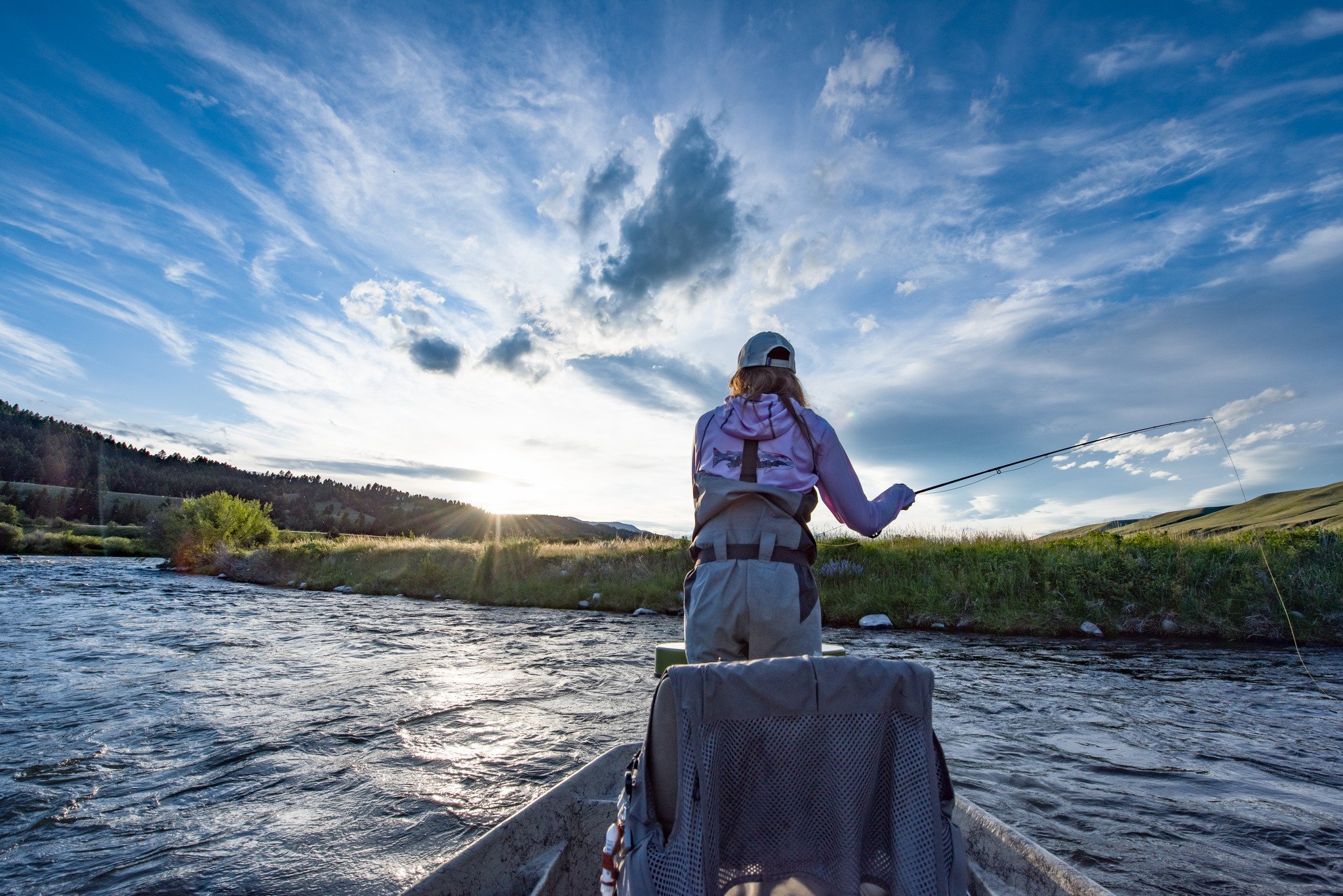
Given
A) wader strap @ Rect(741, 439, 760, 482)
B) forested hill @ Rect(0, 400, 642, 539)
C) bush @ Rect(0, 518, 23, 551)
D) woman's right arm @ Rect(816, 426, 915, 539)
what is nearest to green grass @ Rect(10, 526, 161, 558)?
bush @ Rect(0, 518, 23, 551)

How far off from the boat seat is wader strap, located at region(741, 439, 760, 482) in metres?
1.37

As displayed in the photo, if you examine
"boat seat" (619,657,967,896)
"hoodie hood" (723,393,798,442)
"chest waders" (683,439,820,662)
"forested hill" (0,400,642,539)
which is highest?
"forested hill" (0,400,642,539)

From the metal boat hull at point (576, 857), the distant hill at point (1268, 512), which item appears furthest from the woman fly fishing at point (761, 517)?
the distant hill at point (1268, 512)

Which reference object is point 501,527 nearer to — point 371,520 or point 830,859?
point 830,859

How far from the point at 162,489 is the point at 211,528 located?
94922 mm

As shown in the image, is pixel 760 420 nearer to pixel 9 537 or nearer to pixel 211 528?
pixel 211 528

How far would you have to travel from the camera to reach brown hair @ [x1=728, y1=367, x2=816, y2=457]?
3.08 meters

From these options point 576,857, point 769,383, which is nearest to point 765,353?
point 769,383

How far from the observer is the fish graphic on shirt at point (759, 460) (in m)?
2.81

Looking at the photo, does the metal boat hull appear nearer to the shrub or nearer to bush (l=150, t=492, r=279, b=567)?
bush (l=150, t=492, r=279, b=567)

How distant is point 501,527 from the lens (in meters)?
26.2

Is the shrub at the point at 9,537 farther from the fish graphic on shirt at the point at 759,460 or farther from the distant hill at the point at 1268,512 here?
the distant hill at the point at 1268,512

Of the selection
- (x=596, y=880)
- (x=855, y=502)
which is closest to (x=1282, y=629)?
(x=855, y=502)

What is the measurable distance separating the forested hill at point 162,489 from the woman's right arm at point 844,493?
7583 cm
